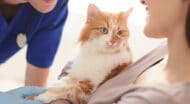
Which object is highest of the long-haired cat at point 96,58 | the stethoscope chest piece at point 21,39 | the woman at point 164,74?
the woman at point 164,74

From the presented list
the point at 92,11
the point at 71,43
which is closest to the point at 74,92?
the point at 92,11

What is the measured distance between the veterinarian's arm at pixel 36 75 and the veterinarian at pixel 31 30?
28mm

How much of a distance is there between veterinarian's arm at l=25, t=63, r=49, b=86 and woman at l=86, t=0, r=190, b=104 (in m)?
0.27

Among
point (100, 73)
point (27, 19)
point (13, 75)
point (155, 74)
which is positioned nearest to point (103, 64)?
point (100, 73)

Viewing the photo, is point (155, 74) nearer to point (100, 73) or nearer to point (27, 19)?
point (100, 73)

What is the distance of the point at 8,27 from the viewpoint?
103 centimetres

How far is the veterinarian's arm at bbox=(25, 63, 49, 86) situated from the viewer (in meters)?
1.16

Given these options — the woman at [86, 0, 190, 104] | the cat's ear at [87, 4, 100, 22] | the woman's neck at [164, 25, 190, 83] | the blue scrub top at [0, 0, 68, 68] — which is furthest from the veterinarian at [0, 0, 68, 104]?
the woman's neck at [164, 25, 190, 83]

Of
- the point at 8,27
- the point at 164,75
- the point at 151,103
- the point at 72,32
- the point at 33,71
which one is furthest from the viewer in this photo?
the point at 72,32

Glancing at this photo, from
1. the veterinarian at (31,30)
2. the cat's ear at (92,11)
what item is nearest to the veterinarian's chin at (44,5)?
the veterinarian at (31,30)

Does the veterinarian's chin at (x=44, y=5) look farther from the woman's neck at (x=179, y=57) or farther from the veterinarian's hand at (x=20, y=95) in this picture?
the woman's neck at (x=179, y=57)

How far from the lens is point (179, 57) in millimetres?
875

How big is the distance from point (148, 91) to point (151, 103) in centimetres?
3

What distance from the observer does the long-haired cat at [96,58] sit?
3.16 ft
